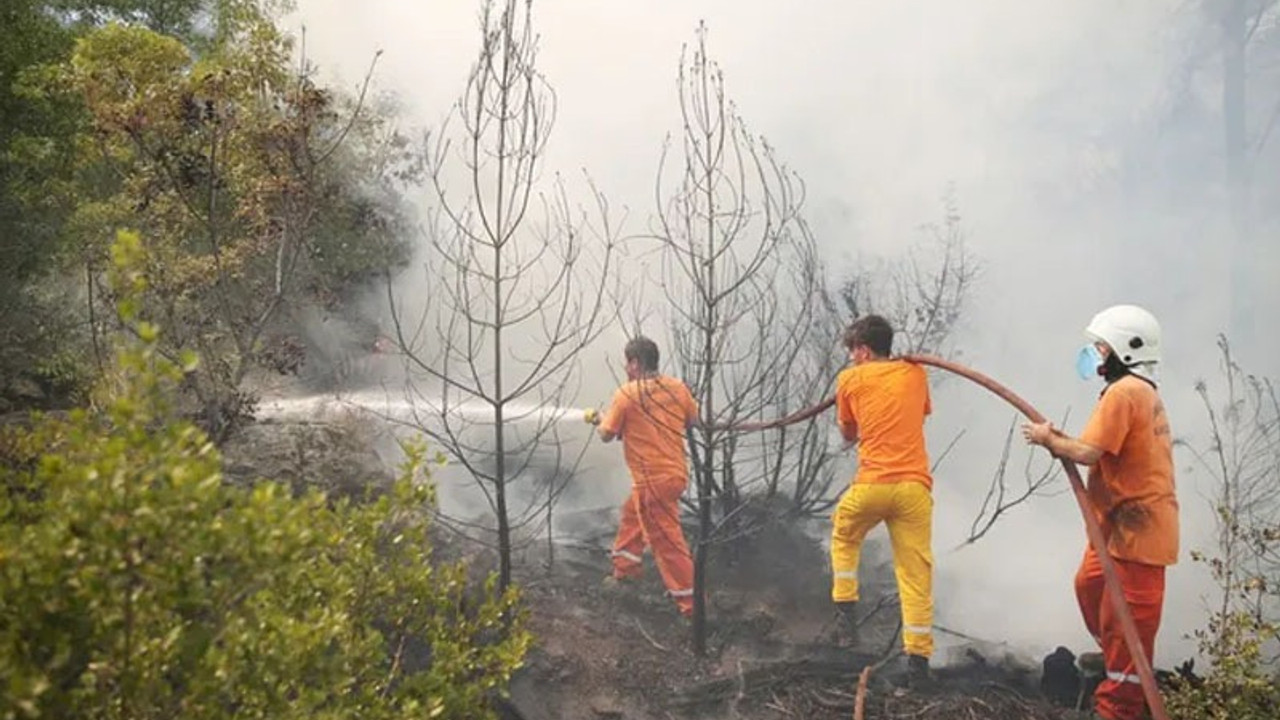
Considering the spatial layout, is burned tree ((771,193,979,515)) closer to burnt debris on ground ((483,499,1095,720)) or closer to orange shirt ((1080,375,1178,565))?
burnt debris on ground ((483,499,1095,720))

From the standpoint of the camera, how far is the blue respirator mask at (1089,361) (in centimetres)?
462

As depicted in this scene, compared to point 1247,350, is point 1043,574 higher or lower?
lower

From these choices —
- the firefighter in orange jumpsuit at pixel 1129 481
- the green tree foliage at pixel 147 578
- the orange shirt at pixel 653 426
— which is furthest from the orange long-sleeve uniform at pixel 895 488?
the green tree foliage at pixel 147 578

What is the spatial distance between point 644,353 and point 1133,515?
2.79m

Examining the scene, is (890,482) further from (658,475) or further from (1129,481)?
(658,475)

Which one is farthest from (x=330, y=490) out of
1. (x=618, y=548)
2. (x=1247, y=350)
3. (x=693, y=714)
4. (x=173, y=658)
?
(x=1247, y=350)

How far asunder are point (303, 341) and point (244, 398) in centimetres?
609

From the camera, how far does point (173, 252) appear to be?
843cm

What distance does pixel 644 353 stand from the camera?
Result: 5977 millimetres

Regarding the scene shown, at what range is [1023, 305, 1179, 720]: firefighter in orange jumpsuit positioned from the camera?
4.35 metres

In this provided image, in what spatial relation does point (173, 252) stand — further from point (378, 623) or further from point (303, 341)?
point (378, 623)

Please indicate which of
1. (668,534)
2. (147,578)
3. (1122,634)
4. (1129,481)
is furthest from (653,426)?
(147,578)

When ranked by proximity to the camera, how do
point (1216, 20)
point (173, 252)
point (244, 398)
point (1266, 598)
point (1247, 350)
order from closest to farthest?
point (244, 398) < point (173, 252) < point (1266, 598) < point (1247, 350) < point (1216, 20)

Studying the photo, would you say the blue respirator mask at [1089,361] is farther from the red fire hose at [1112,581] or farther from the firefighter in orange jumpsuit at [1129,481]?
the red fire hose at [1112,581]
